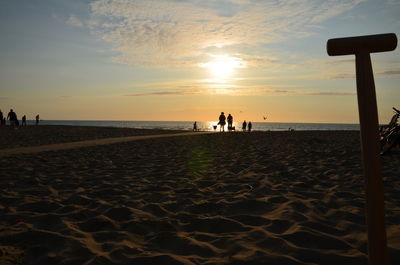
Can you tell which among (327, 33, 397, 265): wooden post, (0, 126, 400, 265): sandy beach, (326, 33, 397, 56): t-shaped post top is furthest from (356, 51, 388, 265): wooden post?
(0, 126, 400, 265): sandy beach

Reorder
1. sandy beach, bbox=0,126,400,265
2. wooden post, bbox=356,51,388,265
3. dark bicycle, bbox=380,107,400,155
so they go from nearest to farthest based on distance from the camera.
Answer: wooden post, bbox=356,51,388,265
sandy beach, bbox=0,126,400,265
dark bicycle, bbox=380,107,400,155

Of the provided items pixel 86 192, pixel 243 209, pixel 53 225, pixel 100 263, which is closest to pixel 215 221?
pixel 243 209

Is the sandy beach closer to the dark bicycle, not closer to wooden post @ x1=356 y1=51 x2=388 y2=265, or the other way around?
wooden post @ x1=356 y1=51 x2=388 y2=265

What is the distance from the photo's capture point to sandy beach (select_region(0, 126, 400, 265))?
2576mm

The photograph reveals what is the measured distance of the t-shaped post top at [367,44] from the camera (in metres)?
1.95

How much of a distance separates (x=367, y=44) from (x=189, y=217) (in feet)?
8.66

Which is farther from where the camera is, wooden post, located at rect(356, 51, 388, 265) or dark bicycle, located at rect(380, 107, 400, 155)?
dark bicycle, located at rect(380, 107, 400, 155)

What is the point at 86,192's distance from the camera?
4.74 m

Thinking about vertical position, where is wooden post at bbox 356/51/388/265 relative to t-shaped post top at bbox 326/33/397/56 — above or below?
below

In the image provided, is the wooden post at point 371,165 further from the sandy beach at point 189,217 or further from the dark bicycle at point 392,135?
the dark bicycle at point 392,135

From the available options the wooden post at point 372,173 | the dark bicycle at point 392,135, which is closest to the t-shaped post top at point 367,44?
the wooden post at point 372,173

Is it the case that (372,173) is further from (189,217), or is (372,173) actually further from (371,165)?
(189,217)

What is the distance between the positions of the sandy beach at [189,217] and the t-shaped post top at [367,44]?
1718 millimetres

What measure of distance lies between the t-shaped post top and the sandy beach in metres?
1.72
